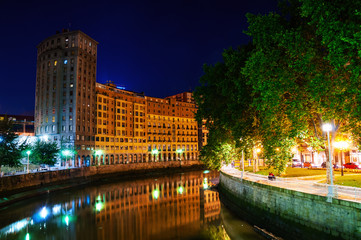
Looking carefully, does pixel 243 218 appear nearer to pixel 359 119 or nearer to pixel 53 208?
A: pixel 359 119

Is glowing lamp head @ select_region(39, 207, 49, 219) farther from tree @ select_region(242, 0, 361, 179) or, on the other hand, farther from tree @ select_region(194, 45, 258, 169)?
tree @ select_region(242, 0, 361, 179)

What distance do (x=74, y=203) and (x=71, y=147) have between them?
44.4 meters

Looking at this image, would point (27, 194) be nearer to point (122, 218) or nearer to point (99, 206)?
point (99, 206)

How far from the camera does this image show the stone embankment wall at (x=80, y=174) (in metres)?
44.4

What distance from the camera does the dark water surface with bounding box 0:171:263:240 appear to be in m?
25.8

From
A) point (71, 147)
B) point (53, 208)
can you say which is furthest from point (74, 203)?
point (71, 147)

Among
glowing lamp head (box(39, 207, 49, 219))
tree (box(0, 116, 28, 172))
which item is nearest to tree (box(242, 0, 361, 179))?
glowing lamp head (box(39, 207, 49, 219))

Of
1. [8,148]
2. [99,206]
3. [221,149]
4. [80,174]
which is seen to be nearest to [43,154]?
[80,174]

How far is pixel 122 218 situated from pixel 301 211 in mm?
20589

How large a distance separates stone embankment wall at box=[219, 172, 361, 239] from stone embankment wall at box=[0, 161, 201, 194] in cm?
3724

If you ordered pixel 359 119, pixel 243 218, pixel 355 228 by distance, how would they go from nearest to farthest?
1. pixel 355 228
2. pixel 359 119
3. pixel 243 218

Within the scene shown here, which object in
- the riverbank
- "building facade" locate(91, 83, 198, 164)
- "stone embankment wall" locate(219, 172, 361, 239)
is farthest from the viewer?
"building facade" locate(91, 83, 198, 164)

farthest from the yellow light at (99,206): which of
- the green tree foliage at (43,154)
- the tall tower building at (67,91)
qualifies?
the tall tower building at (67,91)

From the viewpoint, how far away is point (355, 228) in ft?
51.9
